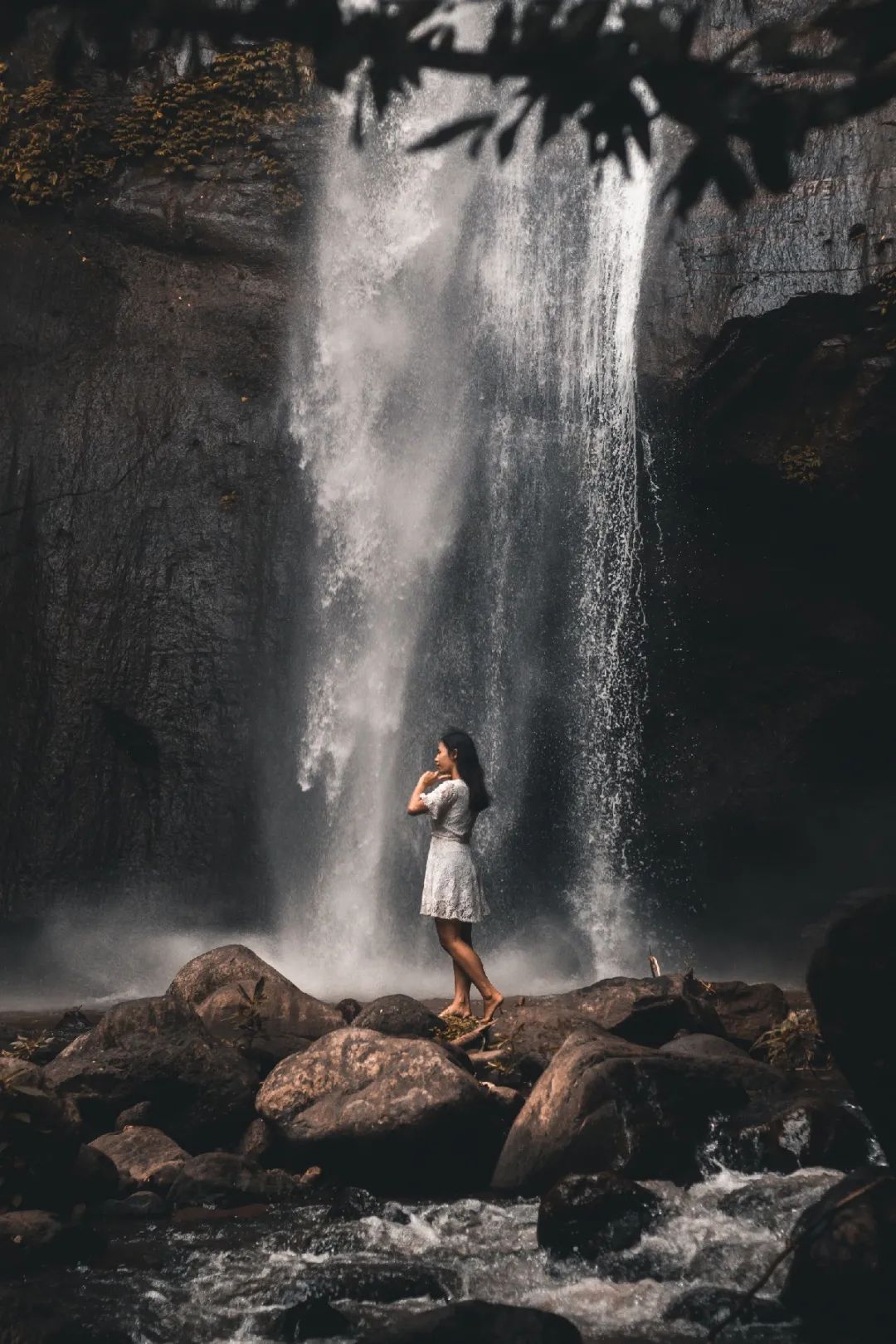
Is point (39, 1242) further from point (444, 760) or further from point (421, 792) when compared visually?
point (444, 760)

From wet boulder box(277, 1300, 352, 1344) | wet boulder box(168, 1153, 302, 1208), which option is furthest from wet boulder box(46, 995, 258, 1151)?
wet boulder box(277, 1300, 352, 1344)

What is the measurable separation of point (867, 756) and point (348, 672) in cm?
624

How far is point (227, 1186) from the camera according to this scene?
6469 mm

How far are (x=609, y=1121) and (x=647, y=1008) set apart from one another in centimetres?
224

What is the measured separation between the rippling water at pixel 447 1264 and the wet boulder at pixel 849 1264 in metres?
0.16

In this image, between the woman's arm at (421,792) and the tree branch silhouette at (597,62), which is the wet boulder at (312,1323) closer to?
the tree branch silhouette at (597,62)

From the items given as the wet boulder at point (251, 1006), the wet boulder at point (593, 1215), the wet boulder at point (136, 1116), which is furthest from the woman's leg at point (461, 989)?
the wet boulder at point (593, 1215)

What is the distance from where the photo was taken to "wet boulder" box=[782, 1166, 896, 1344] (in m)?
4.74

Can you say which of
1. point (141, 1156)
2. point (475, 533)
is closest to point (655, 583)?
point (475, 533)

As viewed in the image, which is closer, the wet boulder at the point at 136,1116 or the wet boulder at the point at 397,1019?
the wet boulder at the point at 136,1116

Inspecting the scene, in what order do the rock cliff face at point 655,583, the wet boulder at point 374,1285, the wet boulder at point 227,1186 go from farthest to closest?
the rock cliff face at point 655,583
the wet boulder at point 227,1186
the wet boulder at point 374,1285

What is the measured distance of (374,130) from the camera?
1706 centimetres

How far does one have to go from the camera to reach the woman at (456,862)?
931 centimetres

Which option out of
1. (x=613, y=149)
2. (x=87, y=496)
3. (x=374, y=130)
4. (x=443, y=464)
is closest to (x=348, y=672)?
(x=443, y=464)
